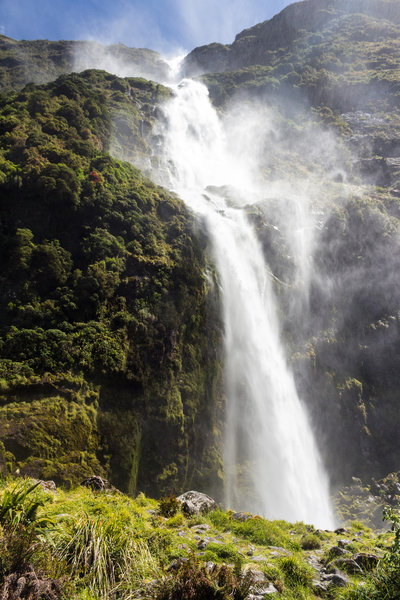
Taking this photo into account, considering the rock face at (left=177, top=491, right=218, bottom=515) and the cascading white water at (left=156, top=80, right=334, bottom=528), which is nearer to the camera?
the rock face at (left=177, top=491, right=218, bottom=515)

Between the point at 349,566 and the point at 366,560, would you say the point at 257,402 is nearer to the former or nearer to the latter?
the point at 366,560

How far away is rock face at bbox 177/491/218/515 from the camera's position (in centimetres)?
953

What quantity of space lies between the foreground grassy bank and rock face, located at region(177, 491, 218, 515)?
163cm

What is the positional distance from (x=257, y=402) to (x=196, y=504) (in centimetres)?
1372

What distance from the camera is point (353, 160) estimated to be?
5331cm

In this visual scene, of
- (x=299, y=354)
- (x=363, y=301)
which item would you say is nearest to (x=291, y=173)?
(x=363, y=301)

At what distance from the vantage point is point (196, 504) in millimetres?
10102

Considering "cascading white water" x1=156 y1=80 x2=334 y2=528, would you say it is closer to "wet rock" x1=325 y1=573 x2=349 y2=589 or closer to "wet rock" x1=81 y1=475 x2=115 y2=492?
"wet rock" x1=81 y1=475 x2=115 y2=492

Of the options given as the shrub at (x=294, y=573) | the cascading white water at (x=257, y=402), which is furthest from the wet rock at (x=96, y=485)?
the cascading white water at (x=257, y=402)

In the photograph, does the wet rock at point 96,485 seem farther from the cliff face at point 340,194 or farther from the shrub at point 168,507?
the cliff face at point 340,194

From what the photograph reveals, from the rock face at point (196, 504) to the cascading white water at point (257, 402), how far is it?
33.3 feet

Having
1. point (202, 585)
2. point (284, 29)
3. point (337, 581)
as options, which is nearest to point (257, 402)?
point (337, 581)

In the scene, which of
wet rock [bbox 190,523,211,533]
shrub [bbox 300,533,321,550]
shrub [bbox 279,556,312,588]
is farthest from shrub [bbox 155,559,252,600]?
shrub [bbox 300,533,321,550]

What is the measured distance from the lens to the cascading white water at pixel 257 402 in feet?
68.9
